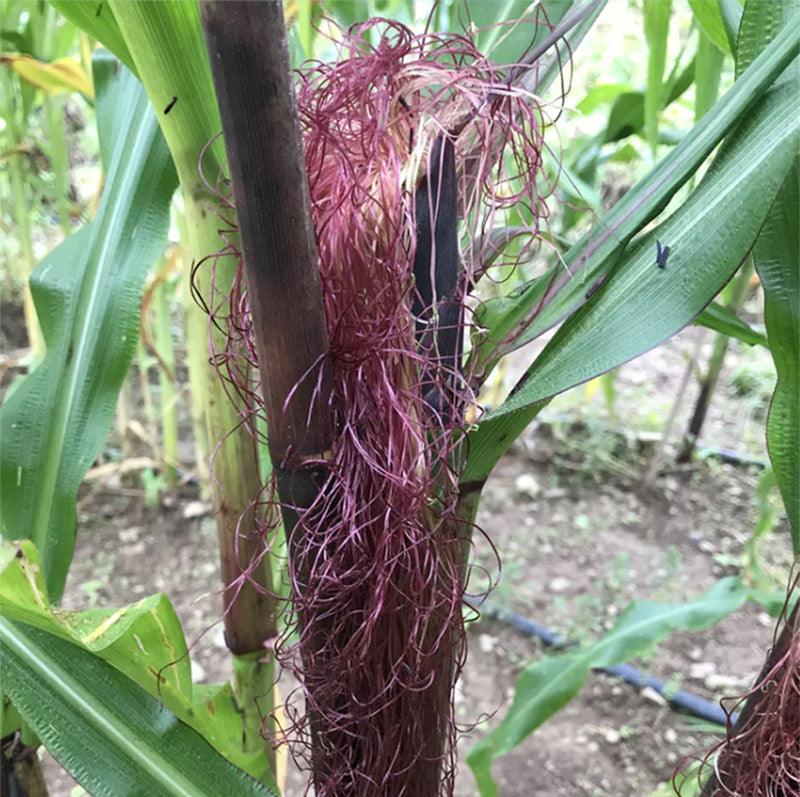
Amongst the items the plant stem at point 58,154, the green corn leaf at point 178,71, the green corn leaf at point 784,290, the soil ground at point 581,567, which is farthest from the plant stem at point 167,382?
the green corn leaf at point 784,290

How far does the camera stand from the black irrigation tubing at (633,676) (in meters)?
0.95

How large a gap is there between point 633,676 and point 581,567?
0.24m

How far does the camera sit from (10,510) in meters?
0.50

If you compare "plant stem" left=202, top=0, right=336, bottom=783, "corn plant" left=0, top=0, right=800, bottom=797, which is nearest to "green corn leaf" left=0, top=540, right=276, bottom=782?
"corn plant" left=0, top=0, right=800, bottom=797

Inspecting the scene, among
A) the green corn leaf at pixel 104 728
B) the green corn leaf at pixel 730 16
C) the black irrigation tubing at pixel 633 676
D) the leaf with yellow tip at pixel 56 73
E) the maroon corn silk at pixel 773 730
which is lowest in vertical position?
the black irrigation tubing at pixel 633 676

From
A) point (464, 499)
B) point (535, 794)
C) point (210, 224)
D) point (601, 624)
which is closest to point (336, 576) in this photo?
point (464, 499)

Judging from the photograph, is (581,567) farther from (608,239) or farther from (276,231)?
(276,231)

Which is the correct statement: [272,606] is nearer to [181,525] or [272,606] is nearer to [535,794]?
[535,794]

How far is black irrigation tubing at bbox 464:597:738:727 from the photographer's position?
95 centimetres

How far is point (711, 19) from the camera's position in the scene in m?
0.50

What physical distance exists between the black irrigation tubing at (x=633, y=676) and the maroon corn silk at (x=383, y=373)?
1.90ft

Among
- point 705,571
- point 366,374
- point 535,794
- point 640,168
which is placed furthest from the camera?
point 640,168

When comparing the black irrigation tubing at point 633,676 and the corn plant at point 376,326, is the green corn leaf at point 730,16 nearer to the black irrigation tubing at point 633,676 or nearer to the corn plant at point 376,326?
the corn plant at point 376,326

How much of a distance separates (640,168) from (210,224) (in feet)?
6.61
